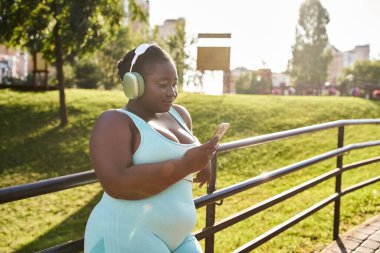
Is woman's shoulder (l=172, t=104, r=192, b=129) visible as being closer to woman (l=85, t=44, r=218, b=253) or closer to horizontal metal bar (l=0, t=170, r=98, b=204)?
woman (l=85, t=44, r=218, b=253)

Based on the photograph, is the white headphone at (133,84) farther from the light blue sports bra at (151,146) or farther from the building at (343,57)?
the building at (343,57)

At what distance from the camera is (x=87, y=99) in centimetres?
1834

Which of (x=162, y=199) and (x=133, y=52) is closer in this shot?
(x=162, y=199)

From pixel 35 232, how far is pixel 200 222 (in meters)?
3.09

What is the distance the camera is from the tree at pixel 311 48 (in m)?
54.5

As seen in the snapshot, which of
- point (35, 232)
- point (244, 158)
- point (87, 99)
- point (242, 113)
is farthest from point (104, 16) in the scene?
point (35, 232)

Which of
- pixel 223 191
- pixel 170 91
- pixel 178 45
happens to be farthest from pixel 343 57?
pixel 170 91

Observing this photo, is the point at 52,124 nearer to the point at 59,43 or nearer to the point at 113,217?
the point at 59,43

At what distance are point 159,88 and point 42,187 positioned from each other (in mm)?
610

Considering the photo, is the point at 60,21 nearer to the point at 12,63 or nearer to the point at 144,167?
the point at 144,167

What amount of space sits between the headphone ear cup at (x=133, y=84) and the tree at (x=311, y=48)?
5444 centimetres

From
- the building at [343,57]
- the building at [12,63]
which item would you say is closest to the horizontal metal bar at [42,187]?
the building at [12,63]

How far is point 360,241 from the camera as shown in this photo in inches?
169

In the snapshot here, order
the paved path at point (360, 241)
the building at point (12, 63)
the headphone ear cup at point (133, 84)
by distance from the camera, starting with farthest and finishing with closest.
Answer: the building at point (12, 63), the paved path at point (360, 241), the headphone ear cup at point (133, 84)
